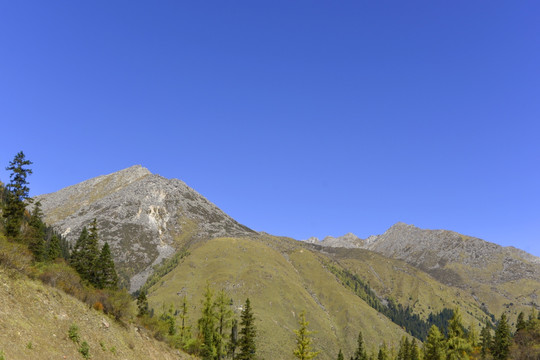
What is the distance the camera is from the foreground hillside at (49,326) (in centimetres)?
2181

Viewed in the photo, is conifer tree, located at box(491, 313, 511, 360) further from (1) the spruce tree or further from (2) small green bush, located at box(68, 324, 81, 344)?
(1) the spruce tree

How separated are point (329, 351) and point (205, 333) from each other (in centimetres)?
14864

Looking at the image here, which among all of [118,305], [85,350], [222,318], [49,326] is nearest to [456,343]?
[222,318]

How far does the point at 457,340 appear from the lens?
6356 centimetres

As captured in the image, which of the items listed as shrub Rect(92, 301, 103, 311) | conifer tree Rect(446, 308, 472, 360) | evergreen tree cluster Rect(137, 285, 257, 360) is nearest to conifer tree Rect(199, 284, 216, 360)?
evergreen tree cluster Rect(137, 285, 257, 360)

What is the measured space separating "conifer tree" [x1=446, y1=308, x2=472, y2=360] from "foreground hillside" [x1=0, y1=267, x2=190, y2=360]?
53.4m

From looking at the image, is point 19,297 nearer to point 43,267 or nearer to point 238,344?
point 43,267

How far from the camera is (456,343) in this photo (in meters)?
63.8

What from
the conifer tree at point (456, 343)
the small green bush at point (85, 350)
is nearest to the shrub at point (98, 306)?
the small green bush at point (85, 350)

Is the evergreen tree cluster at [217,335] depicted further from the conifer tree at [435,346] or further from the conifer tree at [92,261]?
the conifer tree at [435,346]

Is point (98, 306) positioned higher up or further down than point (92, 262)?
further down

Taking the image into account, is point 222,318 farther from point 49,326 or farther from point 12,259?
point 12,259

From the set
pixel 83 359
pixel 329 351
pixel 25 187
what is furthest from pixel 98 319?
pixel 329 351

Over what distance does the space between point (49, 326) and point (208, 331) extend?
3707 cm
